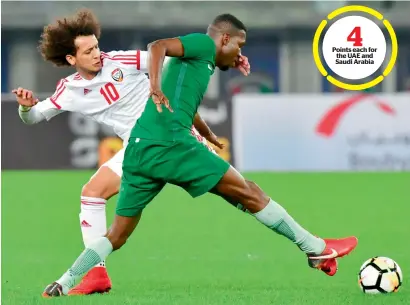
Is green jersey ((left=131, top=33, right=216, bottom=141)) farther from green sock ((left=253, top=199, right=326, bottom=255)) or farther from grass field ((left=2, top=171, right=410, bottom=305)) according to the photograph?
grass field ((left=2, top=171, right=410, bottom=305))

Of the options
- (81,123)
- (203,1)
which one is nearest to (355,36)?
(81,123)

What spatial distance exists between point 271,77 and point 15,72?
26.9ft

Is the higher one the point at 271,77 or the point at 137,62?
the point at 137,62

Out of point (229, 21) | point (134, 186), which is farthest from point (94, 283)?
point (229, 21)

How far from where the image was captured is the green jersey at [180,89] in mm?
6426

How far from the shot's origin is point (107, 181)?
24.1 ft

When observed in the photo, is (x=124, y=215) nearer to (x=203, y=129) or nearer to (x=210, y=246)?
(x=203, y=129)

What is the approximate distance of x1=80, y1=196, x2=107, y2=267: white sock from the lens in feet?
24.1

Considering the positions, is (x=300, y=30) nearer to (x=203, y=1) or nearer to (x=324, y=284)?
(x=203, y=1)

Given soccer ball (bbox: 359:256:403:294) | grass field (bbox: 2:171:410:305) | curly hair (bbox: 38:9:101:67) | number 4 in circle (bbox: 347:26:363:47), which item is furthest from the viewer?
number 4 in circle (bbox: 347:26:363:47)

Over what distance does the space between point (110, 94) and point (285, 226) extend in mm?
1595

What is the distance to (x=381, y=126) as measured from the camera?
19781 mm

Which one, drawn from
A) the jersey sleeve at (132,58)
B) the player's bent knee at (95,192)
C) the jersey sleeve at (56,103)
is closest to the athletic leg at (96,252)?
the player's bent knee at (95,192)

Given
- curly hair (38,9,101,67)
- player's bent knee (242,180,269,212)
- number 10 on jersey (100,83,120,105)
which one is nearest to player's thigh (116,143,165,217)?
player's bent knee (242,180,269,212)
